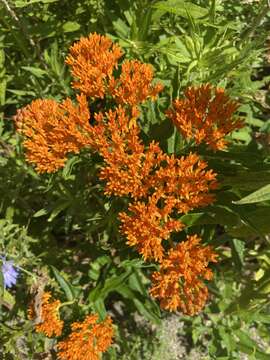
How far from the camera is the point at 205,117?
222 centimetres

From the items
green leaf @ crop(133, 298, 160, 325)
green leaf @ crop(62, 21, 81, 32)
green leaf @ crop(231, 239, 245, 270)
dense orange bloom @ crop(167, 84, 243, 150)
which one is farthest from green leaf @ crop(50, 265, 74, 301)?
green leaf @ crop(62, 21, 81, 32)

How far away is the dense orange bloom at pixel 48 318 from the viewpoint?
252 centimetres

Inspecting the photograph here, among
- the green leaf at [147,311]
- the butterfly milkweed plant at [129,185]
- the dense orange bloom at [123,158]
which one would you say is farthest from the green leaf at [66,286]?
the dense orange bloom at [123,158]

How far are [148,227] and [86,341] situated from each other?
2.68 feet

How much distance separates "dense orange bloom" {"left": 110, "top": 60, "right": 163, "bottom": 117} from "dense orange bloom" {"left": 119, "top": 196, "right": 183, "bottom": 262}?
42 cm

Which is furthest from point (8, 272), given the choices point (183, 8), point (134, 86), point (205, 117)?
point (183, 8)

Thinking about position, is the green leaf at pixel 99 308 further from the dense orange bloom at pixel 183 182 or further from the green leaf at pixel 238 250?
the dense orange bloom at pixel 183 182

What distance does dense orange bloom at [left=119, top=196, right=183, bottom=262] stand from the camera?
2080 millimetres

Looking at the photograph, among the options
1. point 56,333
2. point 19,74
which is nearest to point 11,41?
point 19,74

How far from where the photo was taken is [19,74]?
321 cm

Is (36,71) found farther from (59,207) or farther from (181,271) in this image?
(181,271)

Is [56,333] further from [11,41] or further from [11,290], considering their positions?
[11,41]

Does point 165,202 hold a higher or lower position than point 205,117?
lower

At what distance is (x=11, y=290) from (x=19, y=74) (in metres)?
1.50
